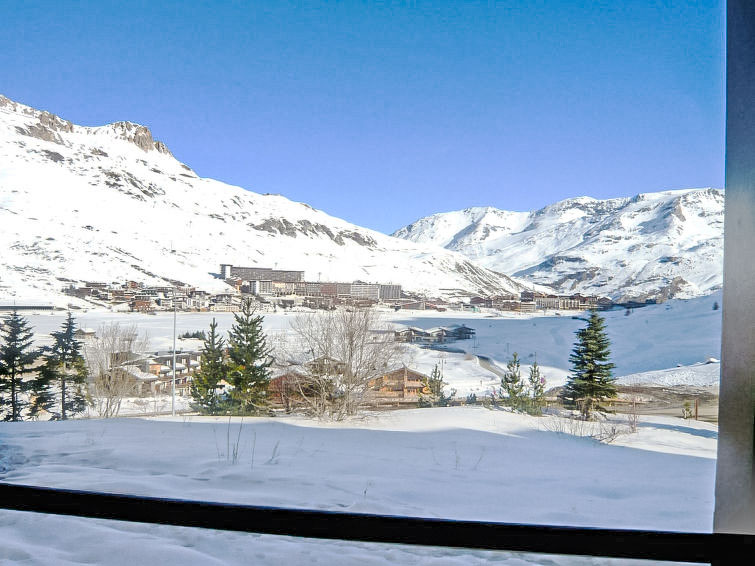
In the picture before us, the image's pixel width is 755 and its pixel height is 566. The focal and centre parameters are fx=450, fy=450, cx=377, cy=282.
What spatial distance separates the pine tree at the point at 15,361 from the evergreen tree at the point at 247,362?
1350 millimetres

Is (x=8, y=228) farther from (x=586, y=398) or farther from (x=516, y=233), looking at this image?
(x=586, y=398)

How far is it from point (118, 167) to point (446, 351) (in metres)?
2.69

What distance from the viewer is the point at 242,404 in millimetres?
3396

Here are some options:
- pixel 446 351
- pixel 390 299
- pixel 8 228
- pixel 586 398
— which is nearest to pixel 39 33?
pixel 8 228

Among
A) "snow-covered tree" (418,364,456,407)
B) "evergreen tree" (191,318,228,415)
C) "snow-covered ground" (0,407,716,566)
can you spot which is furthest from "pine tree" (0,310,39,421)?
"snow-covered tree" (418,364,456,407)

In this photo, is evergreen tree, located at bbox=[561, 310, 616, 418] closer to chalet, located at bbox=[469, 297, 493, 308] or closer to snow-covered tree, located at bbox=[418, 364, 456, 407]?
chalet, located at bbox=[469, 297, 493, 308]

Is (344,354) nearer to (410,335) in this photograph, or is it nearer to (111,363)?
(410,335)

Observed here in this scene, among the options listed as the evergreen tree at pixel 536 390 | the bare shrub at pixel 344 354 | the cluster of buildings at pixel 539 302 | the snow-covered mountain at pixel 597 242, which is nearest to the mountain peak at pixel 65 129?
the bare shrub at pixel 344 354

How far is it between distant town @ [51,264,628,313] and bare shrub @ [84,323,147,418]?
39 cm

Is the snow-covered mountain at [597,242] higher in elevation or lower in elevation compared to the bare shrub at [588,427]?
higher

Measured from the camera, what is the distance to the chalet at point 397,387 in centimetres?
333

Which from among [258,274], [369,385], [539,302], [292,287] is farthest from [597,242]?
[258,274]

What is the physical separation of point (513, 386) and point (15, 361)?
3478mm

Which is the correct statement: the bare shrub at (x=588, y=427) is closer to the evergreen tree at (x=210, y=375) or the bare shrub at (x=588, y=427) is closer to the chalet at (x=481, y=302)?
the chalet at (x=481, y=302)
